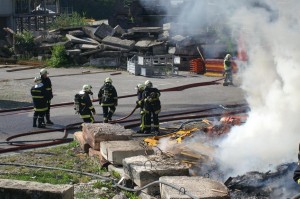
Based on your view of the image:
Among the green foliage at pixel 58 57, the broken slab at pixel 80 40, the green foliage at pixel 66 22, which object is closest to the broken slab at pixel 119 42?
the broken slab at pixel 80 40

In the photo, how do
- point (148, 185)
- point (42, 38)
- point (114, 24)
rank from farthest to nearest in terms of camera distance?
1. point (114, 24)
2. point (42, 38)
3. point (148, 185)

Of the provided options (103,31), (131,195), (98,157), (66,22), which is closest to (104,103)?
(98,157)

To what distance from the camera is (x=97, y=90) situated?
74.3ft

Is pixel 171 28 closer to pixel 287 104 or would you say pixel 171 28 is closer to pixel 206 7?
pixel 206 7

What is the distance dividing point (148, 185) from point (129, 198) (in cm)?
70

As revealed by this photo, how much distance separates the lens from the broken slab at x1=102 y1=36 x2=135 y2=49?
30058 millimetres

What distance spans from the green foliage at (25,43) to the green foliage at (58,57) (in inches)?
102

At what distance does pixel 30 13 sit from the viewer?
40719 mm

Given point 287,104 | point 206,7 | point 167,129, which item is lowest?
point 167,129

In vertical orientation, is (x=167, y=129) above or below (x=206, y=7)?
below

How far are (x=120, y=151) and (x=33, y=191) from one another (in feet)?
8.99

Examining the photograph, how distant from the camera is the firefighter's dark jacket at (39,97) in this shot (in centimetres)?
1548

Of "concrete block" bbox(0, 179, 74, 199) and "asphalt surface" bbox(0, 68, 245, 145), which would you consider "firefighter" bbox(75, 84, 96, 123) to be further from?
"concrete block" bbox(0, 179, 74, 199)

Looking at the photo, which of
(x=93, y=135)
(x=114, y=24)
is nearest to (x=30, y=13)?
(x=114, y=24)
